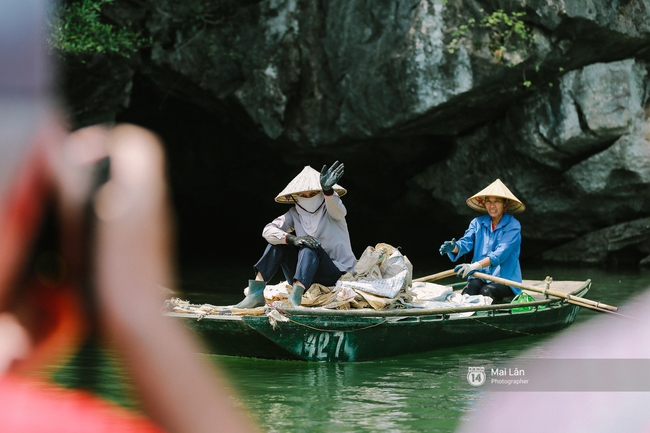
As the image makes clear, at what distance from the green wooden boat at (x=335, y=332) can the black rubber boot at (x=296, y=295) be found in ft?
0.88

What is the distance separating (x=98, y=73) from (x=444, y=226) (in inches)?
350

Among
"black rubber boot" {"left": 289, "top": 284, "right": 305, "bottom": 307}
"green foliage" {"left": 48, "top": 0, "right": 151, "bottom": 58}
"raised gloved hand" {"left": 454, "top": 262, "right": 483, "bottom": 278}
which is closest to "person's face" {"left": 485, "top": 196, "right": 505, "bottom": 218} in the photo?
"raised gloved hand" {"left": 454, "top": 262, "right": 483, "bottom": 278}

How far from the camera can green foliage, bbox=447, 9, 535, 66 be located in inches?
459

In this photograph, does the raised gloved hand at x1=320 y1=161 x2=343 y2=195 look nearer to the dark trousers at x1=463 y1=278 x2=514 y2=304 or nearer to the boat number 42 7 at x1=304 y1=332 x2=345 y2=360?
the boat number 42 7 at x1=304 y1=332 x2=345 y2=360

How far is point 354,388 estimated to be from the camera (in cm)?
518

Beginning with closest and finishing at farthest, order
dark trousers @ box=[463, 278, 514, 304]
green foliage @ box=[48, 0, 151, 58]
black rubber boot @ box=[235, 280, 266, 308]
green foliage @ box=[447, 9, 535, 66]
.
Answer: black rubber boot @ box=[235, 280, 266, 308], dark trousers @ box=[463, 278, 514, 304], green foliage @ box=[48, 0, 151, 58], green foliage @ box=[447, 9, 535, 66]

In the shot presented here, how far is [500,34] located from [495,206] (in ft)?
17.2

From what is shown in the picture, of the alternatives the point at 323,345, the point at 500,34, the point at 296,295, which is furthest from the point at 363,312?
the point at 500,34

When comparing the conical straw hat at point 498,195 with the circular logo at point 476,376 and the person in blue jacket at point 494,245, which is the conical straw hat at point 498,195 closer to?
the person in blue jacket at point 494,245

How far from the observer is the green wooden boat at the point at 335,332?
5727 mm

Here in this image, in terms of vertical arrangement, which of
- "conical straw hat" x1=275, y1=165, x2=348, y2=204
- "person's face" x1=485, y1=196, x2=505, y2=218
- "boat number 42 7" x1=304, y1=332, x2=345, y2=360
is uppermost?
"conical straw hat" x1=275, y1=165, x2=348, y2=204

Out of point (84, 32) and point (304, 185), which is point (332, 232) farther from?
point (84, 32)

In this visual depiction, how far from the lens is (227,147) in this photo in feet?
56.3

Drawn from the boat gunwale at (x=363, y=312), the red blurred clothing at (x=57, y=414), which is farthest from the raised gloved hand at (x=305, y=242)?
the red blurred clothing at (x=57, y=414)
